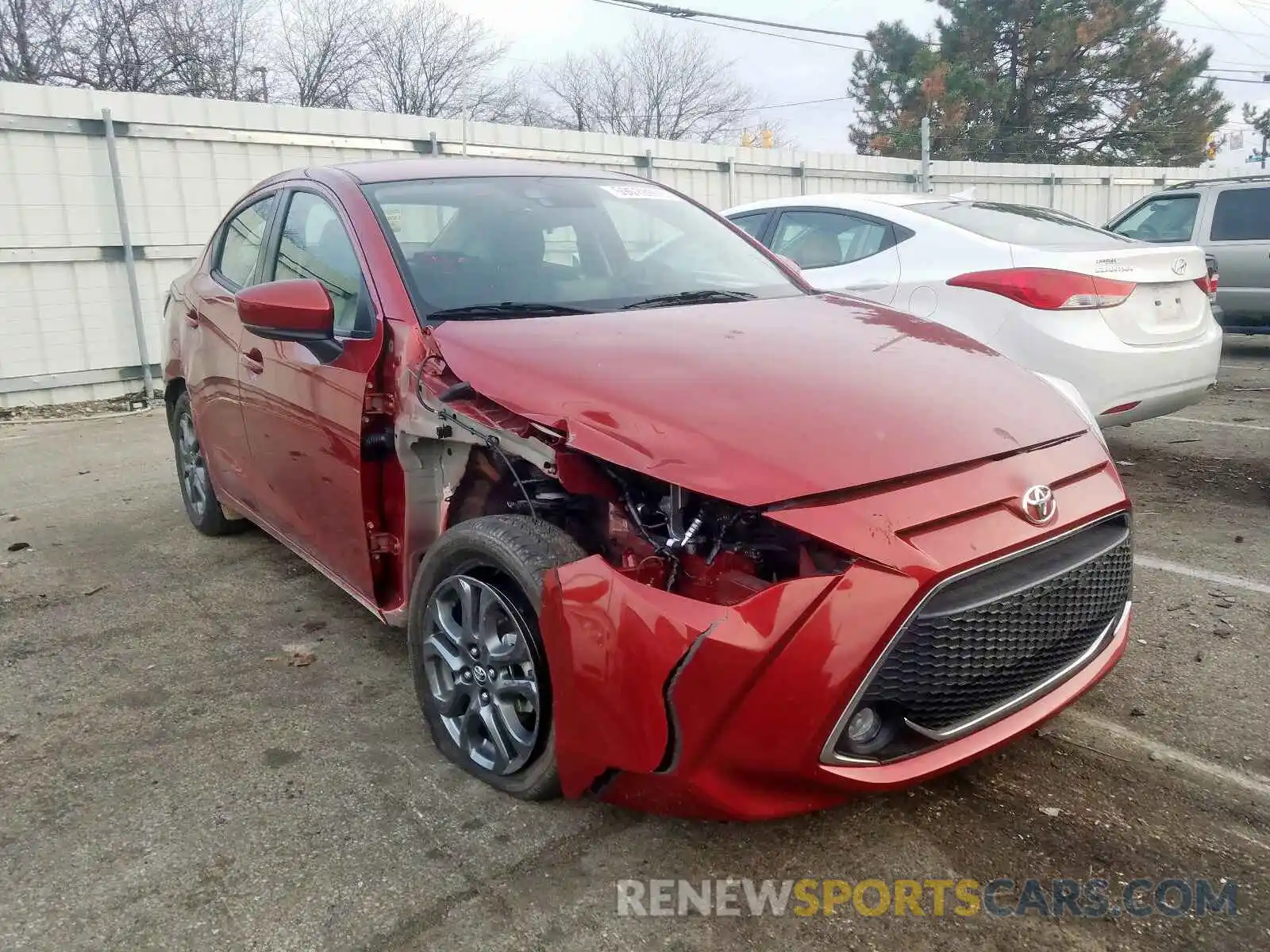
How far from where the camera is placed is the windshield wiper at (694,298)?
3.12 metres

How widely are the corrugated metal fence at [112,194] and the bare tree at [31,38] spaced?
1723 cm

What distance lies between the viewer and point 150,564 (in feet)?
14.8

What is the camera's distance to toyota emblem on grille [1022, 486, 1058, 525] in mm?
2188

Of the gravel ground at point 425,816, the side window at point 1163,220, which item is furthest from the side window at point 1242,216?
the gravel ground at point 425,816

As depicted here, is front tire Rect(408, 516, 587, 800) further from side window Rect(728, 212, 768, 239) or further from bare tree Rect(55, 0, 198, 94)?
bare tree Rect(55, 0, 198, 94)

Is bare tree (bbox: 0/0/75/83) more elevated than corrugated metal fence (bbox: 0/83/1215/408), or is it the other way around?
bare tree (bbox: 0/0/75/83)

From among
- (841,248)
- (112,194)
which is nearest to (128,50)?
(112,194)

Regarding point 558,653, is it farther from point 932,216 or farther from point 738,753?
point 932,216

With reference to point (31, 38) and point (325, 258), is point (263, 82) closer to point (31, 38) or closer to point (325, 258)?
point (31, 38)

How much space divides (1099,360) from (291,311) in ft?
12.2

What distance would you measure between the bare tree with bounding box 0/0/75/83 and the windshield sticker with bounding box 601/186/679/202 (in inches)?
935

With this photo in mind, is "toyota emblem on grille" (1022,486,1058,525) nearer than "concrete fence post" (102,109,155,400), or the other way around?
"toyota emblem on grille" (1022,486,1058,525)

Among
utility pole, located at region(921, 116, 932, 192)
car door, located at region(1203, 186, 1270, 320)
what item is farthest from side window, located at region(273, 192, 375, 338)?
utility pole, located at region(921, 116, 932, 192)

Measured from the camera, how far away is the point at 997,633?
2.13 m
